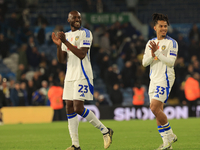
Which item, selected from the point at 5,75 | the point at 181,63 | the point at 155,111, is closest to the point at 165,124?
the point at 155,111

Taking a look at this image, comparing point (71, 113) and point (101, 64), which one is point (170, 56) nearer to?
point (71, 113)

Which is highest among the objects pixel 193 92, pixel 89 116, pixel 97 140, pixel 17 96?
pixel 89 116

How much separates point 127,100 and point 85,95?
45.2 ft

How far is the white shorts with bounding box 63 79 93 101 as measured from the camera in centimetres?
621

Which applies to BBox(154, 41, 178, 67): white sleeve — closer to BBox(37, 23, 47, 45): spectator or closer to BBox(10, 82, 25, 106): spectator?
BBox(10, 82, 25, 106): spectator

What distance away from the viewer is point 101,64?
19281 millimetres

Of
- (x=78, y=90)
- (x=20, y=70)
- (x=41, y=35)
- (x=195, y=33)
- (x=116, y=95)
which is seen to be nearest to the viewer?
(x=78, y=90)

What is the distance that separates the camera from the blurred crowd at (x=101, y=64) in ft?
57.9

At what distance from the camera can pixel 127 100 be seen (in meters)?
19.9

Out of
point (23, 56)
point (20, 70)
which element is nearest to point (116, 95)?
point (20, 70)

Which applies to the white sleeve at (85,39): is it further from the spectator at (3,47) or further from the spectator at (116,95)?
the spectator at (3,47)

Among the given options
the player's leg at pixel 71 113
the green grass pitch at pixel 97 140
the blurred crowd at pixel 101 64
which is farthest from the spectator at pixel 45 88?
the player's leg at pixel 71 113

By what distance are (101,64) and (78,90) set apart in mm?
13098

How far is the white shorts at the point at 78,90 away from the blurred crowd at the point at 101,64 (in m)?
10.0
